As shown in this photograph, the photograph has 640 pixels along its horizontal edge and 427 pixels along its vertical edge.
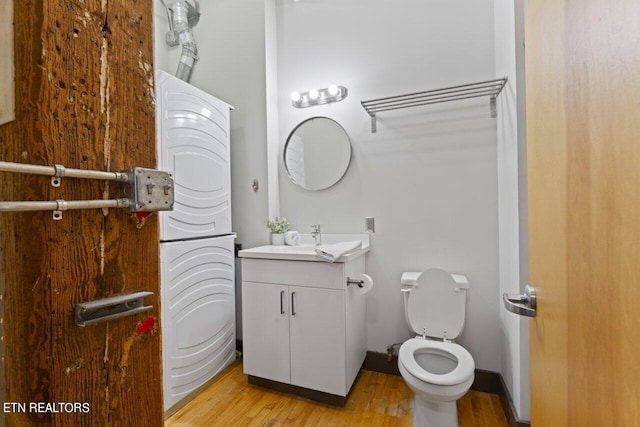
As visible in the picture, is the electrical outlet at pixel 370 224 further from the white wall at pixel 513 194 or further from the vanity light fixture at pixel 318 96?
the vanity light fixture at pixel 318 96

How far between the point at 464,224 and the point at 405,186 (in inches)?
19.3

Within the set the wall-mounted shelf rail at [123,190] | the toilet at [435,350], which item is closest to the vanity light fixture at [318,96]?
the toilet at [435,350]

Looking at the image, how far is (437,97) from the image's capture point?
6.59ft

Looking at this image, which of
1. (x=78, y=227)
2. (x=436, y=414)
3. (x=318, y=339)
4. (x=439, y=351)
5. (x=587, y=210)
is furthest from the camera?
(x=318, y=339)

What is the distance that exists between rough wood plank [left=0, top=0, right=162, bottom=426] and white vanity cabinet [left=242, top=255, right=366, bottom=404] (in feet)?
3.56

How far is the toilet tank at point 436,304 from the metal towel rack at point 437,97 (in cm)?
116

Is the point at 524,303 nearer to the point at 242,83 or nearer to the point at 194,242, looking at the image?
the point at 194,242

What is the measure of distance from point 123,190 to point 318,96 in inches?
76.3

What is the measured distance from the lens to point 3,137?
574mm

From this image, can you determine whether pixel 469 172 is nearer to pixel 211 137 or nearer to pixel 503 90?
pixel 503 90

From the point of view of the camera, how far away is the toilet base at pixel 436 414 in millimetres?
1456

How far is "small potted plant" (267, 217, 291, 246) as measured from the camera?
2293 millimetres

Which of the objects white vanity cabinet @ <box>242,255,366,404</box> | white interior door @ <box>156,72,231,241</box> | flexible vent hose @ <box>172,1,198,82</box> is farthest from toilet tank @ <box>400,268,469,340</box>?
flexible vent hose @ <box>172,1,198,82</box>

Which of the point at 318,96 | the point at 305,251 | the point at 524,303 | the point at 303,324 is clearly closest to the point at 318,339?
the point at 303,324
